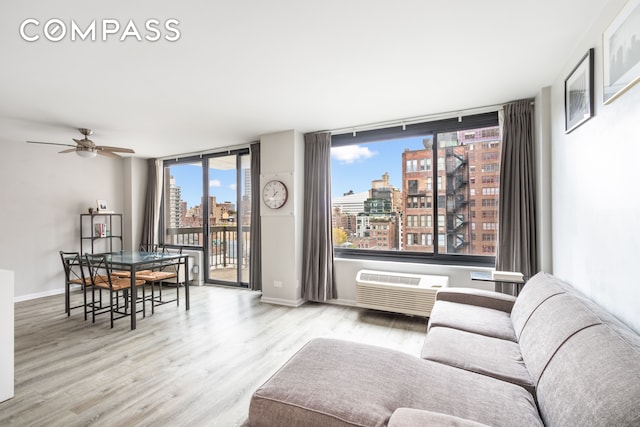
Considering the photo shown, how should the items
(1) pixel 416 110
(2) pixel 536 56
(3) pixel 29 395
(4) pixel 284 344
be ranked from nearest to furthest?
(3) pixel 29 395
(2) pixel 536 56
(4) pixel 284 344
(1) pixel 416 110

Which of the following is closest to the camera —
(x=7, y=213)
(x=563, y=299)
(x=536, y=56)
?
(x=563, y=299)

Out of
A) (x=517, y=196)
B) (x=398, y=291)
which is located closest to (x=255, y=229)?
(x=398, y=291)

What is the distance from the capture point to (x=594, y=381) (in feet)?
3.31

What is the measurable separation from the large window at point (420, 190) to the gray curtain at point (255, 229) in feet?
3.96

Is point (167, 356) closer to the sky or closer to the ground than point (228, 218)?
closer to the ground

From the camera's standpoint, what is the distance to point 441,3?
5.54 feet

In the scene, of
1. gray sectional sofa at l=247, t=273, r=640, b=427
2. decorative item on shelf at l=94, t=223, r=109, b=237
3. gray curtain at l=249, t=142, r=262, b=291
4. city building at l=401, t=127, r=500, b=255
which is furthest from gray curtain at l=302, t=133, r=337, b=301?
decorative item on shelf at l=94, t=223, r=109, b=237

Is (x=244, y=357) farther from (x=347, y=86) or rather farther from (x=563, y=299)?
(x=347, y=86)

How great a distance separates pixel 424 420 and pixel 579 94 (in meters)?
2.31

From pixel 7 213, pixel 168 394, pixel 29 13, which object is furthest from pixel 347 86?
pixel 7 213

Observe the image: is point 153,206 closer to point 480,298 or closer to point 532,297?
point 480,298

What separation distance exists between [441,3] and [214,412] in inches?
111

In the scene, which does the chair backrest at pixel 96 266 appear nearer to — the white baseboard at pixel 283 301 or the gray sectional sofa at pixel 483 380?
the white baseboard at pixel 283 301

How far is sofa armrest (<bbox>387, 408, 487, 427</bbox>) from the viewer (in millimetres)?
1000
